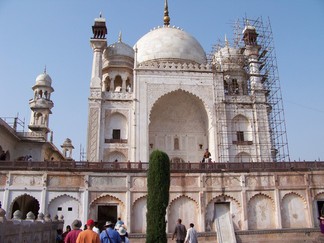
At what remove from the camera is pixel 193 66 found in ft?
82.3

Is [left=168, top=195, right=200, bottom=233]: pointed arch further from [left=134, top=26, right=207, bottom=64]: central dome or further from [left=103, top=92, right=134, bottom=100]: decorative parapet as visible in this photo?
[left=134, top=26, right=207, bottom=64]: central dome

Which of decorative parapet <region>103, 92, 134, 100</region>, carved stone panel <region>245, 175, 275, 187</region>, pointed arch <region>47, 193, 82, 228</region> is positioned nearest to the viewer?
pointed arch <region>47, 193, 82, 228</region>

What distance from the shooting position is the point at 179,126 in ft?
83.2

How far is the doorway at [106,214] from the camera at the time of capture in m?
18.0

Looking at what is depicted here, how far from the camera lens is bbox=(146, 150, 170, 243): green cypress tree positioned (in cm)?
1259

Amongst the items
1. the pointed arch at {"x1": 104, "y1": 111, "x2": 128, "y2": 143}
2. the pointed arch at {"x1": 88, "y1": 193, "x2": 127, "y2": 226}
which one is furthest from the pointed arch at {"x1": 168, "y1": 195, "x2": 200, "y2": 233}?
the pointed arch at {"x1": 104, "y1": 111, "x2": 128, "y2": 143}

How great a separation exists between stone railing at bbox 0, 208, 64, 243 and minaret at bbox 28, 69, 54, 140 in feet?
56.9

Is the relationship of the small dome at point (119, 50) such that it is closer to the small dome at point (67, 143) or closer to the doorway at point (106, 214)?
the doorway at point (106, 214)

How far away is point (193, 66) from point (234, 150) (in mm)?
6304

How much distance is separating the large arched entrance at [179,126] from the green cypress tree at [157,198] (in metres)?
10.8

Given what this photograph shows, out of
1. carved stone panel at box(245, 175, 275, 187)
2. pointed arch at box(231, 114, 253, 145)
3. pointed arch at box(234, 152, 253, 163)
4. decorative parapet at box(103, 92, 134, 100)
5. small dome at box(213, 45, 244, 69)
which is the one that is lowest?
carved stone panel at box(245, 175, 275, 187)

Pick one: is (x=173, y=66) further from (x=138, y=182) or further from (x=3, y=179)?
(x=3, y=179)

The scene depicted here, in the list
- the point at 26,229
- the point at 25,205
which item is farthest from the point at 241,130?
the point at 26,229

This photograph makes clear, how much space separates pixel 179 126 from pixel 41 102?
11.5m
